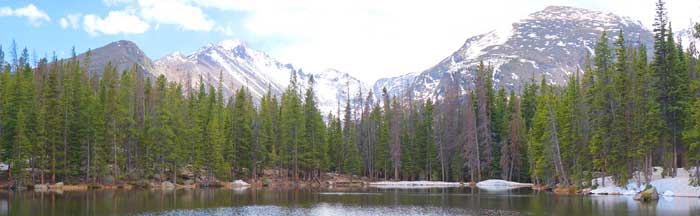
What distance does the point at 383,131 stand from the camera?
12125cm

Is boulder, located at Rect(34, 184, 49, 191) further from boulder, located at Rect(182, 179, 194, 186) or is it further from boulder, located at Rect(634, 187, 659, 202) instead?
boulder, located at Rect(634, 187, 659, 202)

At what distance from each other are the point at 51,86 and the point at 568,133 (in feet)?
217

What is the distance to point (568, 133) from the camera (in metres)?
76.8

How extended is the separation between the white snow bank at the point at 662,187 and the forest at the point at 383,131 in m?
1.04

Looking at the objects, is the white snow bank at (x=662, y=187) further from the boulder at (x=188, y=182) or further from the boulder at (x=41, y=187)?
the boulder at (x=41, y=187)

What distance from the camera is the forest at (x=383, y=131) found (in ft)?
206

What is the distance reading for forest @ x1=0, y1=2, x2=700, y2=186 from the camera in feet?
206

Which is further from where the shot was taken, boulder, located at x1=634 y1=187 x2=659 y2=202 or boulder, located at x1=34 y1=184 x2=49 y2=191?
boulder, located at x1=34 y1=184 x2=49 y2=191

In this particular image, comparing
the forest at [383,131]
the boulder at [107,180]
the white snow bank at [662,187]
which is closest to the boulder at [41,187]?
the forest at [383,131]

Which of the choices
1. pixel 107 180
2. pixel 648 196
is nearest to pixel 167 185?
pixel 107 180

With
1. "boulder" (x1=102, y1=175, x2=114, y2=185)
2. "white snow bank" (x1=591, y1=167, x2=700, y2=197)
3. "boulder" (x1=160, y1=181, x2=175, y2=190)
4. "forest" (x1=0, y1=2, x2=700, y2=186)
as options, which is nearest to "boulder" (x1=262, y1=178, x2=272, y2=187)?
"forest" (x1=0, y1=2, x2=700, y2=186)

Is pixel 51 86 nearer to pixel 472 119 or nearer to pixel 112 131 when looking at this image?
pixel 112 131

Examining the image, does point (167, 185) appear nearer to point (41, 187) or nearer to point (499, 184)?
point (41, 187)

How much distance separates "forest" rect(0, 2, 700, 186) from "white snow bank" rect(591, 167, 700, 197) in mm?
1042
